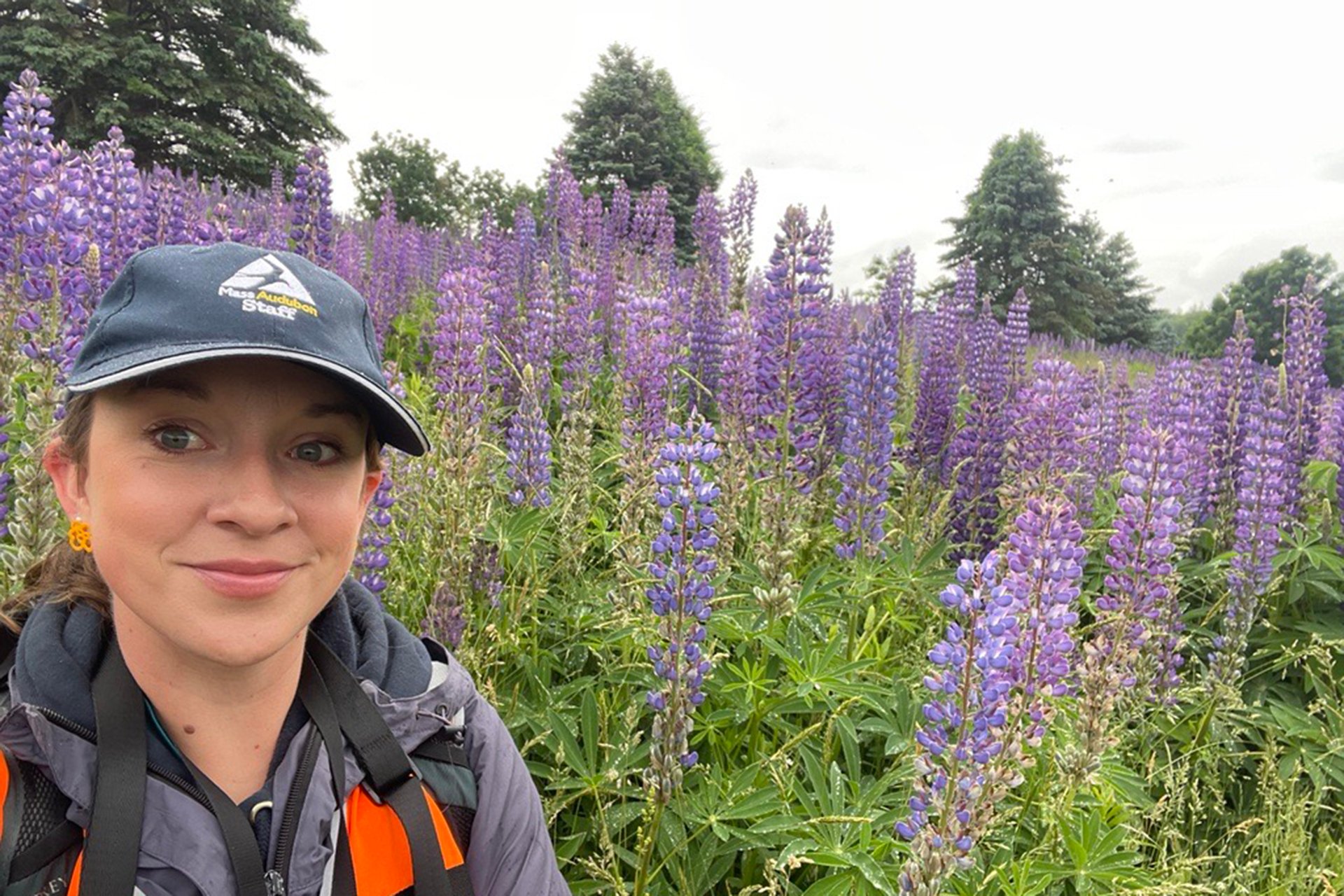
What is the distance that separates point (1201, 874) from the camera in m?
3.04

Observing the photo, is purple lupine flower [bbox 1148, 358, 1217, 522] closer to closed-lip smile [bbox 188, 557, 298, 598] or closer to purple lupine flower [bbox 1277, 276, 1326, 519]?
purple lupine flower [bbox 1277, 276, 1326, 519]

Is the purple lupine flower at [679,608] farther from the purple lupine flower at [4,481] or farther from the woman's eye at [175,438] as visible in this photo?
the purple lupine flower at [4,481]

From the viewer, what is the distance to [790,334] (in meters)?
3.52

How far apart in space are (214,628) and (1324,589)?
15.1ft

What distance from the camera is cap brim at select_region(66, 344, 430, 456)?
1.15m

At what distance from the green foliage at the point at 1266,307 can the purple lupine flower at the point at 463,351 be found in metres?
32.5

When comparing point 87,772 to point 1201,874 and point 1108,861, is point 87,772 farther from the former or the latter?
point 1201,874

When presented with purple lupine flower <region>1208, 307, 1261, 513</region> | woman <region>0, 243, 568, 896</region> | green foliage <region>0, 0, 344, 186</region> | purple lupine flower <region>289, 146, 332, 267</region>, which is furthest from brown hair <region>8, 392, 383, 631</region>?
green foliage <region>0, 0, 344, 186</region>

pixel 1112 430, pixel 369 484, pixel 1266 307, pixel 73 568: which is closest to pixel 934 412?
pixel 1112 430

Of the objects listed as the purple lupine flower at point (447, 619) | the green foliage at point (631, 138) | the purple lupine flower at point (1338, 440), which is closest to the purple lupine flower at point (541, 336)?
the purple lupine flower at point (447, 619)

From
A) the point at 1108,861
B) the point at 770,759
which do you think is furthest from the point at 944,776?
the point at 1108,861

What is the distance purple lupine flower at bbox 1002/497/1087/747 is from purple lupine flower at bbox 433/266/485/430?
5.31 ft

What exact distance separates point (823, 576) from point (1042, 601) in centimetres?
103

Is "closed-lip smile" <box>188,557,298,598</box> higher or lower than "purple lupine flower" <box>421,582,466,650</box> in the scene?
higher
